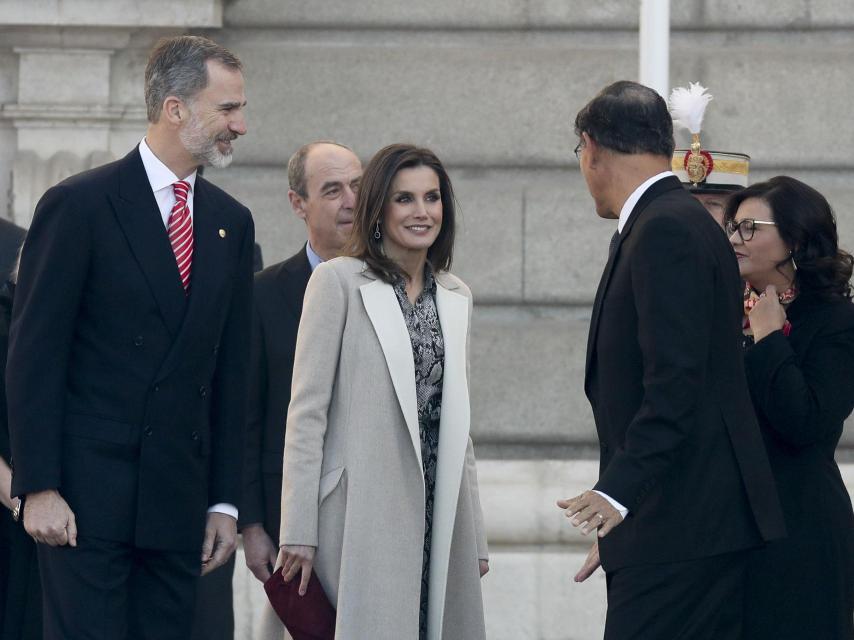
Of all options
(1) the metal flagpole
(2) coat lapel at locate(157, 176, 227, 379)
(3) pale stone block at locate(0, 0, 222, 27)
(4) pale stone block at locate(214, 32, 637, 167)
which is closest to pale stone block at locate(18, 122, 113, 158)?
(3) pale stone block at locate(0, 0, 222, 27)

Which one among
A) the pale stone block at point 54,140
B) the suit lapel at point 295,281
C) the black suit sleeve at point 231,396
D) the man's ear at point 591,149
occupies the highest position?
the pale stone block at point 54,140

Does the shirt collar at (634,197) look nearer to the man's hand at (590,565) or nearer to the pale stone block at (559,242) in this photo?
the man's hand at (590,565)

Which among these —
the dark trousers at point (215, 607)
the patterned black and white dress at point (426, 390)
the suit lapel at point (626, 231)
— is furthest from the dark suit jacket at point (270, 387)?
the suit lapel at point (626, 231)

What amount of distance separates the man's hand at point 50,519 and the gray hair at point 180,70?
104cm

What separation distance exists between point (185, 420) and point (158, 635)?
56cm

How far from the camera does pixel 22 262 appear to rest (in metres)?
4.28

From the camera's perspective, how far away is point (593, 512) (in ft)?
12.7

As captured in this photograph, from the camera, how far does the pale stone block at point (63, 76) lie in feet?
23.6

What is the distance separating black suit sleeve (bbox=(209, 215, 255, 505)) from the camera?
14.8 ft

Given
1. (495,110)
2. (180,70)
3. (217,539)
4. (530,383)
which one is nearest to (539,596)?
(530,383)

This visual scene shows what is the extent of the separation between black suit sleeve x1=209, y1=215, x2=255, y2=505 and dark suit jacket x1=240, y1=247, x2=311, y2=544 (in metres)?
0.65

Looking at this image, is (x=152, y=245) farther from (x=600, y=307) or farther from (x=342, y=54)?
(x=342, y=54)

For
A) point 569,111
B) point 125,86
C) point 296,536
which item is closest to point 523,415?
point 569,111

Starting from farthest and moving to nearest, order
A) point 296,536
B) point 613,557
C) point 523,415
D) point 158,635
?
point 523,415 < point 296,536 < point 158,635 < point 613,557
